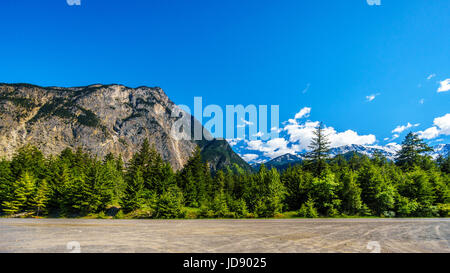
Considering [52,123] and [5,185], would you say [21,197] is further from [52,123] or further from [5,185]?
[52,123]

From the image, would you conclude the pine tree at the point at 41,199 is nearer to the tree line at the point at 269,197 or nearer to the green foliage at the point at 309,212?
the tree line at the point at 269,197

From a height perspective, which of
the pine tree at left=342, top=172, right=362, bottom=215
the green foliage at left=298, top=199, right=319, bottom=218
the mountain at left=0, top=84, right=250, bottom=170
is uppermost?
the mountain at left=0, top=84, right=250, bottom=170

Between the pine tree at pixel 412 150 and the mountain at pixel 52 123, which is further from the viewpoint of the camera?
the mountain at pixel 52 123

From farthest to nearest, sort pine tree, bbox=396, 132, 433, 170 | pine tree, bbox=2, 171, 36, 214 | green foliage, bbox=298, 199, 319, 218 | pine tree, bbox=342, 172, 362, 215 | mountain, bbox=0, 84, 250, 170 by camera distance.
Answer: mountain, bbox=0, 84, 250, 170 < pine tree, bbox=396, 132, 433, 170 < pine tree, bbox=2, 171, 36, 214 < pine tree, bbox=342, 172, 362, 215 < green foliage, bbox=298, 199, 319, 218

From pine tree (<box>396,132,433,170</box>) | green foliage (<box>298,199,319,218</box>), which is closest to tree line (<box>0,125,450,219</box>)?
green foliage (<box>298,199,319,218</box>)

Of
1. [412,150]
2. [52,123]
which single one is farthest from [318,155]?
[52,123]

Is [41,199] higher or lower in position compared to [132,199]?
lower

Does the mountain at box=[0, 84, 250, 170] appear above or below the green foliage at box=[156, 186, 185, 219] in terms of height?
above

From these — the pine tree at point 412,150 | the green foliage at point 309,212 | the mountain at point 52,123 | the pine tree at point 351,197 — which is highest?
the mountain at point 52,123

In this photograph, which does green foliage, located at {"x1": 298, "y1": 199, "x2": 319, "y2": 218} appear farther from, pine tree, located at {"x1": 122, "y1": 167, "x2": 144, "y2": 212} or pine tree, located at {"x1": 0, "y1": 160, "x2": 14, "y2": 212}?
pine tree, located at {"x1": 0, "y1": 160, "x2": 14, "y2": 212}

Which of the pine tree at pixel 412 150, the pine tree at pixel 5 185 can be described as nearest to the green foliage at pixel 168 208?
the pine tree at pixel 5 185

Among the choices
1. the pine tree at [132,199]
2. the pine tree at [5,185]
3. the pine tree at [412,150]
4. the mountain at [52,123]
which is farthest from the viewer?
the mountain at [52,123]
